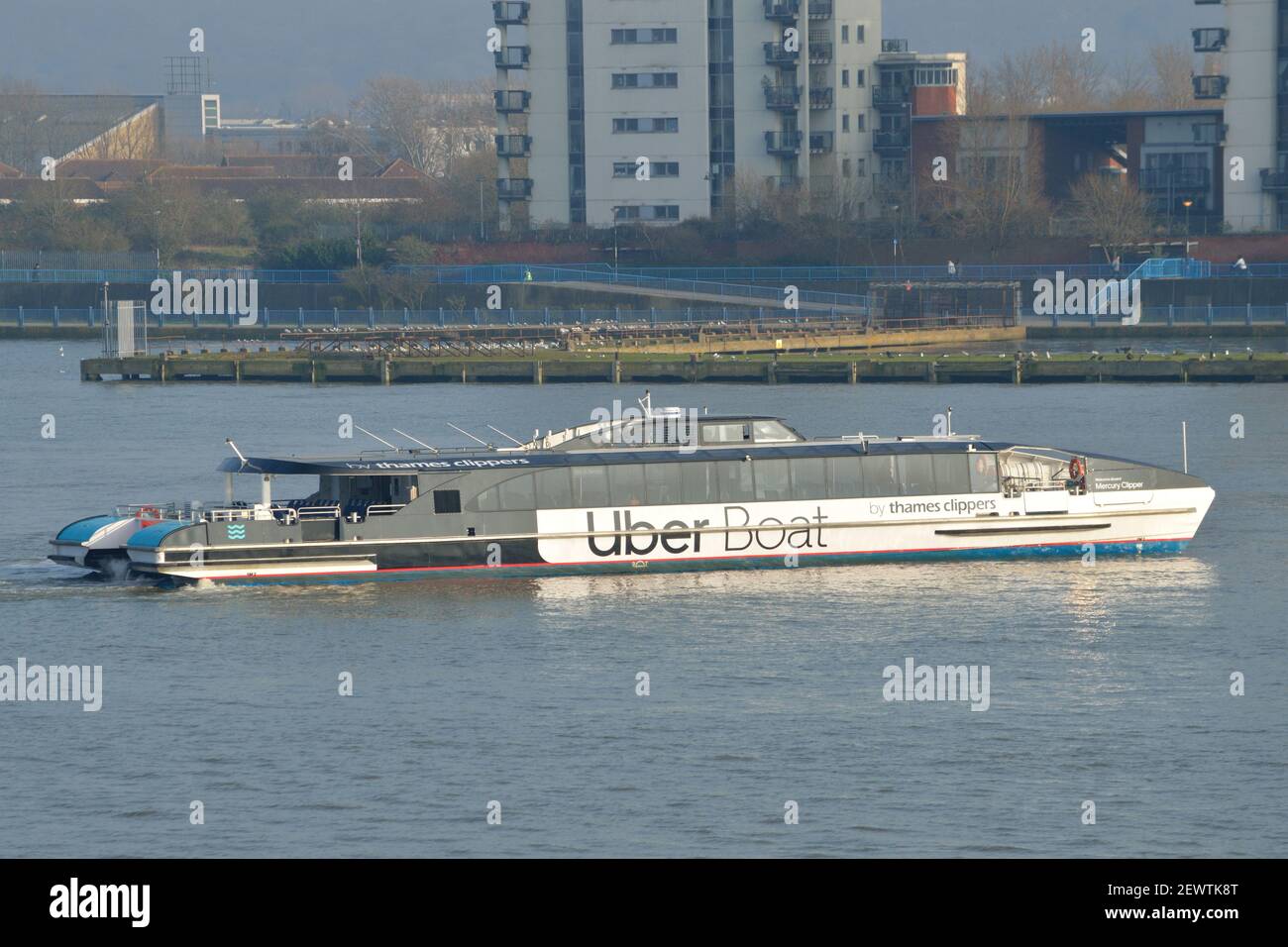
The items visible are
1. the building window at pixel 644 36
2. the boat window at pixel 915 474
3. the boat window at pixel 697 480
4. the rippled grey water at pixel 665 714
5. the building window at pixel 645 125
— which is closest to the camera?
the rippled grey water at pixel 665 714

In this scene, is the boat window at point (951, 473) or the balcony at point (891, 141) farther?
the balcony at point (891, 141)

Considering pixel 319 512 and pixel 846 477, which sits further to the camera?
pixel 846 477

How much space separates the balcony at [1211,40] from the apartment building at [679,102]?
2441 cm

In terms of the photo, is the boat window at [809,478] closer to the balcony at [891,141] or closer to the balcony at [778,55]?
the balcony at [778,55]

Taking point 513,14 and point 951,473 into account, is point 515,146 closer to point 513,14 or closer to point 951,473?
point 513,14

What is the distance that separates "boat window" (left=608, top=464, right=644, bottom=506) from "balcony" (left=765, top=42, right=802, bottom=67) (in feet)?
331

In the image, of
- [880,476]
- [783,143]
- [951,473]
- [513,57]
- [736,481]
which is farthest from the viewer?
[513,57]

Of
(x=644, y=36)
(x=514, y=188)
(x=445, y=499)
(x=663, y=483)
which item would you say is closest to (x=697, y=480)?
(x=663, y=483)

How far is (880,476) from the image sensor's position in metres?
46.1

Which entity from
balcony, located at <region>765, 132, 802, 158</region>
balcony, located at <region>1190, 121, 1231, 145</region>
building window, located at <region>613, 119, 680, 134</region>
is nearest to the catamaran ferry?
building window, located at <region>613, 119, 680, 134</region>

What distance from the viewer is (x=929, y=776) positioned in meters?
30.3

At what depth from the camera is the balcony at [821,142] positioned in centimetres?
14562

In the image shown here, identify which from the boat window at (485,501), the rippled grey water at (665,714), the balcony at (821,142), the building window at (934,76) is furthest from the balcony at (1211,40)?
the boat window at (485,501)

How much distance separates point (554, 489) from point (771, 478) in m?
4.88
